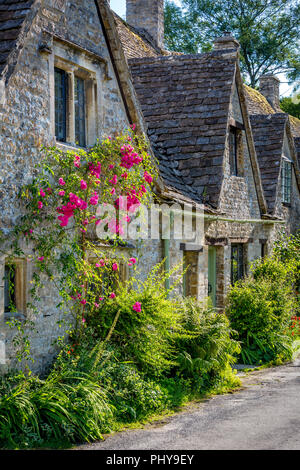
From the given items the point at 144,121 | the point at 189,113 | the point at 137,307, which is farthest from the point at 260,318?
the point at 137,307

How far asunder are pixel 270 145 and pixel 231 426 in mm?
12857

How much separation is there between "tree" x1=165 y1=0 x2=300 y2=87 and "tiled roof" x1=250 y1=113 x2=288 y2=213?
57.4ft

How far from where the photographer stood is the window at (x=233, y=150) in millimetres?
16562

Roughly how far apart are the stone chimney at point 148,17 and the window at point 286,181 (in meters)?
5.89

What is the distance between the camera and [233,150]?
1680 cm

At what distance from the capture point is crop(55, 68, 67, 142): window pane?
1017cm

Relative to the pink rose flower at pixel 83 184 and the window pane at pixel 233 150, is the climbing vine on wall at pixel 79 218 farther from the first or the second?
the window pane at pixel 233 150

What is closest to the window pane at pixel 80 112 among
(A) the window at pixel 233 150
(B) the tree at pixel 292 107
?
(A) the window at pixel 233 150

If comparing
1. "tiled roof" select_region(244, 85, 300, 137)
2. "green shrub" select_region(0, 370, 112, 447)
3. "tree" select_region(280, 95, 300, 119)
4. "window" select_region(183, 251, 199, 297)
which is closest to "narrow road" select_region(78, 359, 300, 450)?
"green shrub" select_region(0, 370, 112, 447)

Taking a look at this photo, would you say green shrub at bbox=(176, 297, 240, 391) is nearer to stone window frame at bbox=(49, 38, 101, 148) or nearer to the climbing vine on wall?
the climbing vine on wall

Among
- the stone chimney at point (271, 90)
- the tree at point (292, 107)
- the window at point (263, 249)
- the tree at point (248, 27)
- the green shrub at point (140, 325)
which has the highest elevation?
the tree at point (248, 27)

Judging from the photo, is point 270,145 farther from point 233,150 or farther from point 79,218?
point 79,218
